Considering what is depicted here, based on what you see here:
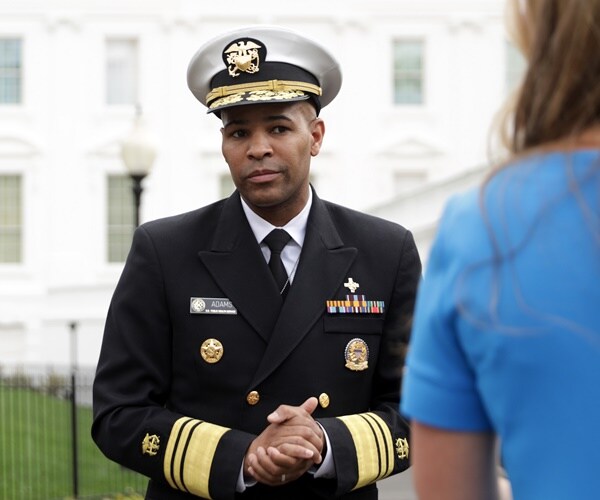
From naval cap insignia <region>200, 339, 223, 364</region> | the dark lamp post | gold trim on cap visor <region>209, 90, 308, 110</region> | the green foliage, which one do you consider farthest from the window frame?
naval cap insignia <region>200, 339, 223, 364</region>

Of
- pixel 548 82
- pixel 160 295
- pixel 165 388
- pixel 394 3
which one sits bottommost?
pixel 165 388

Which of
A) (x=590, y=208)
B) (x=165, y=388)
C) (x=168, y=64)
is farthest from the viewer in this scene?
(x=168, y=64)

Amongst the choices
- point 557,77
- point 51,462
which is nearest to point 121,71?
point 51,462

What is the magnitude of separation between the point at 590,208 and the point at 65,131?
33126mm

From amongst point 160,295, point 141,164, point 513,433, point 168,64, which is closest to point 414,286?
point 160,295

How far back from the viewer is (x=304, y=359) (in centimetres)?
336

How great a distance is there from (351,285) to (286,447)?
0.60 m

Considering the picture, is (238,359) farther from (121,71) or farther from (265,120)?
(121,71)

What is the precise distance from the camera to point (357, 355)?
3387mm

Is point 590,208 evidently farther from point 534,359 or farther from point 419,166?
point 419,166

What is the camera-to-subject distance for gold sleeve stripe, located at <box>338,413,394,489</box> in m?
3.26

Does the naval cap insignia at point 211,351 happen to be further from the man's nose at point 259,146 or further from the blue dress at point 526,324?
the blue dress at point 526,324

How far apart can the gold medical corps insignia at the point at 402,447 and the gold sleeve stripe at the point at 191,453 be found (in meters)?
0.43

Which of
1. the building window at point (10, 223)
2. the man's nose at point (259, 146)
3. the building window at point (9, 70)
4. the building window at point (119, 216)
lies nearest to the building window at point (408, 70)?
the building window at point (119, 216)
